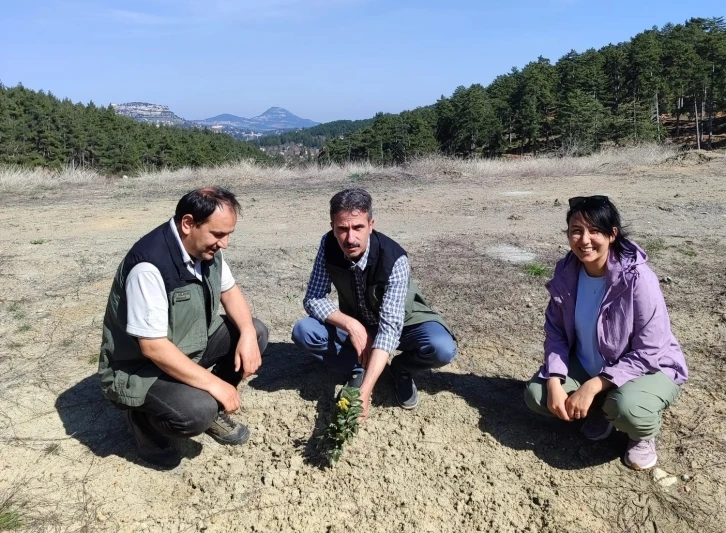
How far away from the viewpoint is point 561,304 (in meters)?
2.43

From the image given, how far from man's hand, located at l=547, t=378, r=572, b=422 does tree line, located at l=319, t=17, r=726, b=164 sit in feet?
108

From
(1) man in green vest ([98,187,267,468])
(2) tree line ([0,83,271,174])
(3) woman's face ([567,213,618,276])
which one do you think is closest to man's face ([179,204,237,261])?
(1) man in green vest ([98,187,267,468])

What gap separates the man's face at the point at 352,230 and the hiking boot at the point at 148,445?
1.23 m

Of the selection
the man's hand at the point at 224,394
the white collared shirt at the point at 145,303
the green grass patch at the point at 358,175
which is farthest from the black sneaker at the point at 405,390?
the green grass patch at the point at 358,175

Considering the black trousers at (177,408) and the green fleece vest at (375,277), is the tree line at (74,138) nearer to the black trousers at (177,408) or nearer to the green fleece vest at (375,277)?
the green fleece vest at (375,277)

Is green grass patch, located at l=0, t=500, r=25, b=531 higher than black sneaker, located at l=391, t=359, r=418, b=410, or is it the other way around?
black sneaker, located at l=391, t=359, r=418, b=410

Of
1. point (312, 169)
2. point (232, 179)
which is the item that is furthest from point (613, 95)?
point (232, 179)

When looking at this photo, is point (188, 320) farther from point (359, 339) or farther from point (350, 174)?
point (350, 174)

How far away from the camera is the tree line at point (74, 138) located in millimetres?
49781

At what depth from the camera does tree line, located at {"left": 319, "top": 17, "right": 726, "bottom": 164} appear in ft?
130

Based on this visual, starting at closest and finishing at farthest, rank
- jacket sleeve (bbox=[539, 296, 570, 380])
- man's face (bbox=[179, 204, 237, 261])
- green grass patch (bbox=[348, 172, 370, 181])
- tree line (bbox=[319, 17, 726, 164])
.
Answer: man's face (bbox=[179, 204, 237, 261]), jacket sleeve (bbox=[539, 296, 570, 380]), green grass patch (bbox=[348, 172, 370, 181]), tree line (bbox=[319, 17, 726, 164])

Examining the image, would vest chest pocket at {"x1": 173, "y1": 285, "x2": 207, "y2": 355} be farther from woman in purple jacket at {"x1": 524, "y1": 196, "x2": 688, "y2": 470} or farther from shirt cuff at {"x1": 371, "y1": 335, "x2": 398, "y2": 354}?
woman in purple jacket at {"x1": 524, "y1": 196, "x2": 688, "y2": 470}

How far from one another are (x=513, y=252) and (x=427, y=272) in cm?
110

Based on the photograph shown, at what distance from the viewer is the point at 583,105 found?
4022cm
